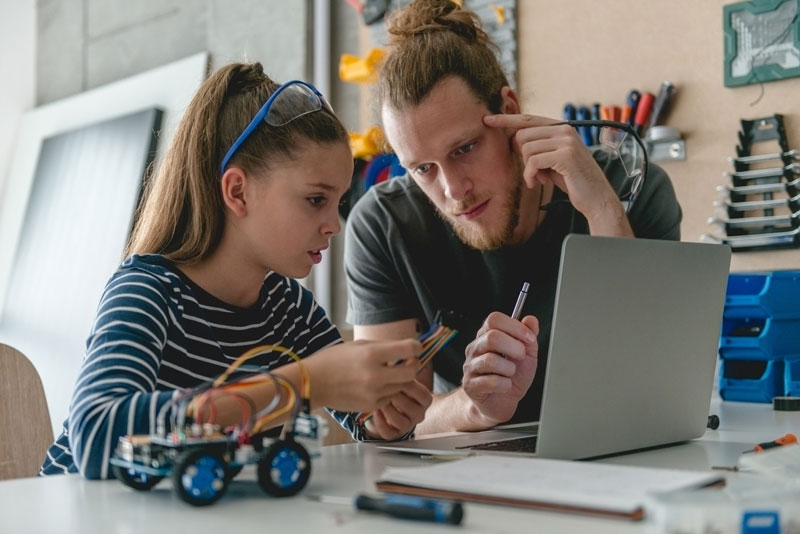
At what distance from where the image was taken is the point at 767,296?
5.46 ft

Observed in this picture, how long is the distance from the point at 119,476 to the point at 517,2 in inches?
76.3

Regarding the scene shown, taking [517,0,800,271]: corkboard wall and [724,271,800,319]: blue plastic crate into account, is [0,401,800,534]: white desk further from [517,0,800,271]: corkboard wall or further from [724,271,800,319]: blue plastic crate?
[517,0,800,271]: corkboard wall

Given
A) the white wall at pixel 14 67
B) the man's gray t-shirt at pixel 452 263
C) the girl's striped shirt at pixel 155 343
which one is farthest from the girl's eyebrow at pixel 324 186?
the white wall at pixel 14 67

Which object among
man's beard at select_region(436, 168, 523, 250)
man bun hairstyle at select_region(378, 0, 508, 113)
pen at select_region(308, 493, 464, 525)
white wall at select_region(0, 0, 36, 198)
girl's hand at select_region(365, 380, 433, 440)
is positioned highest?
white wall at select_region(0, 0, 36, 198)

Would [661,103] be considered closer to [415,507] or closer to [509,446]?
[509,446]

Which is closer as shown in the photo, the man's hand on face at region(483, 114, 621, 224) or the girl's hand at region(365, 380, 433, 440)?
the girl's hand at region(365, 380, 433, 440)

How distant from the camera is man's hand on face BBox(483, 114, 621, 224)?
1.46 m

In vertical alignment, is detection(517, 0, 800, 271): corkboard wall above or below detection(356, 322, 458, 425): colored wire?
above

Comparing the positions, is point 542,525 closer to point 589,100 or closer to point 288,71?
point 589,100

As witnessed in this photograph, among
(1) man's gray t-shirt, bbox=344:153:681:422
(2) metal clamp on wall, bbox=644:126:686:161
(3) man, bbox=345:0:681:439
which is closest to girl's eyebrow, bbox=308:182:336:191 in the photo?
(3) man, bbox=345:0:681:439

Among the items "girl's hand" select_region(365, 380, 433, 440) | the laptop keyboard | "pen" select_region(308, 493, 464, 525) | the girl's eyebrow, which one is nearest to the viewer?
"pen" select_region(308, 493, 464, 525)

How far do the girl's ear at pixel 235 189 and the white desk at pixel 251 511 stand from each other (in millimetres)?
405

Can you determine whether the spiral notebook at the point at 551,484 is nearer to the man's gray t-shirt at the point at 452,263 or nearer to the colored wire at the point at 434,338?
the colored wire at the point at 434,338

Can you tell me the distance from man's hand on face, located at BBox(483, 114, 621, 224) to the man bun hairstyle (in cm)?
11
